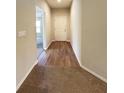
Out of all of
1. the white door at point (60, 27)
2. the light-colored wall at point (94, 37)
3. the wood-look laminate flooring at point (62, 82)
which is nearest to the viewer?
the wood-look laminate flooring at point (62, 82)

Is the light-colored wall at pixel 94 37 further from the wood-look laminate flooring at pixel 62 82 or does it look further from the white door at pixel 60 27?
the white door at pixel 60 27

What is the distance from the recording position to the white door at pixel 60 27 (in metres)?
12.5

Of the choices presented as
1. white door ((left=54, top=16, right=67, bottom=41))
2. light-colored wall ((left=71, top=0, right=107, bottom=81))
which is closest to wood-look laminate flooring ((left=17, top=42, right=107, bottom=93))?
light-colored wall ((left=71, top=0, right=107, bottom=81))

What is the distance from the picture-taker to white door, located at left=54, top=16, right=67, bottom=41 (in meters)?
12.5

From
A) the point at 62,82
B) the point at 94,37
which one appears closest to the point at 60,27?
the point at 94,37

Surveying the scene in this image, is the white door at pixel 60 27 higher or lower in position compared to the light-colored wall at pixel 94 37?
higher

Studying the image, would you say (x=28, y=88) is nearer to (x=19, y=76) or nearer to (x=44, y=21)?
(x=19, y=76)

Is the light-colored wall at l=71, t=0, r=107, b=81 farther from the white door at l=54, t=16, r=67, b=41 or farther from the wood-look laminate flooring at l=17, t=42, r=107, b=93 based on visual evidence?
the white door at l=54, t=16, r=67, b=41

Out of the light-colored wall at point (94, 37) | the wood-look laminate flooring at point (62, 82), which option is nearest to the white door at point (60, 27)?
the light-colored wall at point (94, 37)

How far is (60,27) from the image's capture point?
12.7 m

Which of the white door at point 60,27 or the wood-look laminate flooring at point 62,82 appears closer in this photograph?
the wood-look laminate flooring at point 62,82

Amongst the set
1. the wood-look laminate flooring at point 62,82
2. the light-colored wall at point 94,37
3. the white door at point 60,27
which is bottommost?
the wood-look laminate flooring at point 62,82

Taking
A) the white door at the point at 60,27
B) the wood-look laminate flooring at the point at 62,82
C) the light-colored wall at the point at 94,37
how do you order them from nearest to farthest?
the wood-look laminate flooring at the point at 62,82 → the light-colored wall at the point at 94,37 → the white door at the point at 60,27
